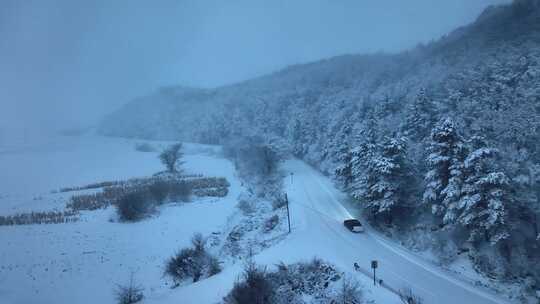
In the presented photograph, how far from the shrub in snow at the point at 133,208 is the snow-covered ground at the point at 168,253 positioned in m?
1.56

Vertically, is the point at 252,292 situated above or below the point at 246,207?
above

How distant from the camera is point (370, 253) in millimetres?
26844

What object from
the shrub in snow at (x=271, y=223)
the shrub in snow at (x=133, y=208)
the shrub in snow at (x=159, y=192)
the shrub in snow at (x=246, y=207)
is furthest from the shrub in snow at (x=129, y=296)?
the shrub in snow at (x=159, y=192)

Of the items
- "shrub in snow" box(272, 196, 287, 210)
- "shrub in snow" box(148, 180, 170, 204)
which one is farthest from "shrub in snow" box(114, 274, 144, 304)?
"shrub in snow" box(148, 180, 170, 204)

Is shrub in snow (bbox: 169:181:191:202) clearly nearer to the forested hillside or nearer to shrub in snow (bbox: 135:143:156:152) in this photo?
the forested hillside

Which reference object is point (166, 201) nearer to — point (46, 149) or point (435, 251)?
point (435, 251)

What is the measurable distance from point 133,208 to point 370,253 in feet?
101

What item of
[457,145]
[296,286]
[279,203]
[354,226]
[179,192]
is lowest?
[296,286]

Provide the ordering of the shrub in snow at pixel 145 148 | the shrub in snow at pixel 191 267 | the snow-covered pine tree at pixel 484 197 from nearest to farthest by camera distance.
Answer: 1. the snow-covered pine tree at pixel 484 197
2. the shrub in snow at pixel 191 267
3. the shrub in snow at pixel 145 148

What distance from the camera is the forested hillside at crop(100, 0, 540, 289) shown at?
23.5 m

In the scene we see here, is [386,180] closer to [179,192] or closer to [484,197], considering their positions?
[484,197]

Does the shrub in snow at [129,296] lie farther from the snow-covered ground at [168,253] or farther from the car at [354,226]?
the car at [354,226]

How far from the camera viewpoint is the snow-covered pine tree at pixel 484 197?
2247cm

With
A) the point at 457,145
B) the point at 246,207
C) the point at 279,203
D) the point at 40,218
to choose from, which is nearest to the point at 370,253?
the point at 457,145
